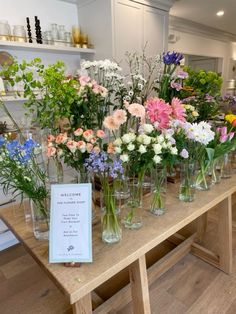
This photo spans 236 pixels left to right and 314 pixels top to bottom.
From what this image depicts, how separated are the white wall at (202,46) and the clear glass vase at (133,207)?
440cm

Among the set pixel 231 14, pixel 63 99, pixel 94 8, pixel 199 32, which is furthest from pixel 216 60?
pixel 63 99

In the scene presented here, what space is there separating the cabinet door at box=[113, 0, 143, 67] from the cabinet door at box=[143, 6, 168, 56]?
0.11 meters

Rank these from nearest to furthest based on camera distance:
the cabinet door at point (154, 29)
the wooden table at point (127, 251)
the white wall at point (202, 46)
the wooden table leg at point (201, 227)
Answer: the wooden table at point (127, 251), the wooden table leg at point (201, 227), the cabinet door at point (154, 29), the white wall at point (202, 46)

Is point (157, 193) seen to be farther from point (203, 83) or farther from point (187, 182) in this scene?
point (203, 83)

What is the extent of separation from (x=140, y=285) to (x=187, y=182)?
20.3 inches

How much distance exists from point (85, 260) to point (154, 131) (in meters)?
0.49

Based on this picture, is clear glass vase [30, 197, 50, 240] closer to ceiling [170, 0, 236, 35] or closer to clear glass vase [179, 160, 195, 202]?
clear glass vase [179, 160, 195, 202]

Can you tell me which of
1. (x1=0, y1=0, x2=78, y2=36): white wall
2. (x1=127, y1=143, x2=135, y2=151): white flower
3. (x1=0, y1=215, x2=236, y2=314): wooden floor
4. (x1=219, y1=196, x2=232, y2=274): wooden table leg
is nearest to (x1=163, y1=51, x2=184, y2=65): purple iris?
(x1=127, y1=143, x2=135, y2=151): white flower

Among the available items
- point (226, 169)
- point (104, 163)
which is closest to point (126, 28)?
point (226, 169)

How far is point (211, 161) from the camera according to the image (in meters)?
1.18

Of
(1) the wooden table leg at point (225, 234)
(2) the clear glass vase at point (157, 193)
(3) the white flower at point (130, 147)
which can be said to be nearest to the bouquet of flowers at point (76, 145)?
(3) the white flower at point (130, 147)

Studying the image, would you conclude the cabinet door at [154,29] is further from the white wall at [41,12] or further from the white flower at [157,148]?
the white flower at [157,148]

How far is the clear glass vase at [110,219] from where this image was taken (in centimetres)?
84

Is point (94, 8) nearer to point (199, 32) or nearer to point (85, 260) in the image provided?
point (85, 260)
